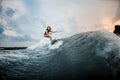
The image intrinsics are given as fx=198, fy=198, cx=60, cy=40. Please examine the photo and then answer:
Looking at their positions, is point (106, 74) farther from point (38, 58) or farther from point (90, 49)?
point (38, 58)

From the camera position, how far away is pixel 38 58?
2.79 m

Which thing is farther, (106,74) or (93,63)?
(93,63)

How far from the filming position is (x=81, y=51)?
2.54m

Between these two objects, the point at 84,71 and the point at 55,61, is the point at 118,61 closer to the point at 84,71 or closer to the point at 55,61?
the point at 84,71

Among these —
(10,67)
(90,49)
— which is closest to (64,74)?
(90,49)

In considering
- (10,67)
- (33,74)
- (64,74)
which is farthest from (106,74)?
(10,67)

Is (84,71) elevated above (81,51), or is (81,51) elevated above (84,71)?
(81,51)

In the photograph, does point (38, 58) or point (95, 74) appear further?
point (38, 58)

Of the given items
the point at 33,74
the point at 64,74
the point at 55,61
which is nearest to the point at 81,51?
the point at 55,61

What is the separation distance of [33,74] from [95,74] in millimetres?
682

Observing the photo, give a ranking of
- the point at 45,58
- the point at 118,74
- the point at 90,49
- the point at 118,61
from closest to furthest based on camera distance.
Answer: the point at 118,74
the point at 118,61
the point at 90,49
the point at 45,58

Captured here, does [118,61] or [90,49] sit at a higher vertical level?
[90,49]

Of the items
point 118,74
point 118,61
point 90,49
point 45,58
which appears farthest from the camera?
point 45,58

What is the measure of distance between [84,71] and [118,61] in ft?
1.23
